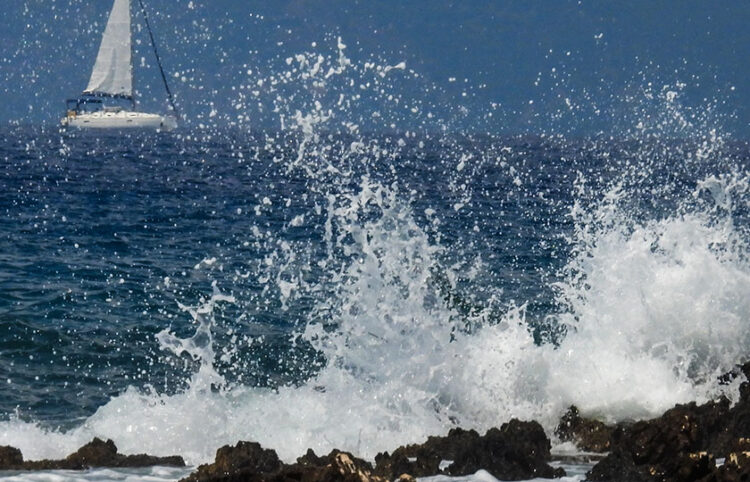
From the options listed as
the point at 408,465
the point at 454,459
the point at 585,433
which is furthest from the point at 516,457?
the point at 585,433

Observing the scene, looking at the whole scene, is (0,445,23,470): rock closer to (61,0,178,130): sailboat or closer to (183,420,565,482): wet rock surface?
(183,420,565,482): wet rock surface

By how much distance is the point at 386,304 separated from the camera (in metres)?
13.4

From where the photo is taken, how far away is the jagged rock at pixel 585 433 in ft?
33.1

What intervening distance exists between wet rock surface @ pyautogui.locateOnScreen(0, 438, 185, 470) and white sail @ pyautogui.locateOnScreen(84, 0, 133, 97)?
→ 106 m

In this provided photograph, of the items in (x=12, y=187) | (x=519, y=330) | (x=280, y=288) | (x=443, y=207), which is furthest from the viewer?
(x=12, y=187)

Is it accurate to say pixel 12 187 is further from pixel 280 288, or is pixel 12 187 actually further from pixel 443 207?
pixel 280 288

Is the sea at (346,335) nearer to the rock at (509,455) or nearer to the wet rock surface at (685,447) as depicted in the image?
the rock at (509,455)

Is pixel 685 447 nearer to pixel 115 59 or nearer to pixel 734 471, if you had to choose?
pixel 734 471

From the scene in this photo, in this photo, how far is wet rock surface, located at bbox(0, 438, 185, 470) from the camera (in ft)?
29.3

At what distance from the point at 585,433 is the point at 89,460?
4092 mm

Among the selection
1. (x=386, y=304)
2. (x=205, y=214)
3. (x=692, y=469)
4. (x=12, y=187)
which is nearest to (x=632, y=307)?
(x=386, y=304)

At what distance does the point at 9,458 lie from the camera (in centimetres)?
891

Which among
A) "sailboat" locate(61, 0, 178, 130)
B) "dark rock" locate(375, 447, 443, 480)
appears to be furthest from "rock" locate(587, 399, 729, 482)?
"sailboat" locate(61, 0, 178, 130)

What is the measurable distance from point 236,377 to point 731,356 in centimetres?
544
